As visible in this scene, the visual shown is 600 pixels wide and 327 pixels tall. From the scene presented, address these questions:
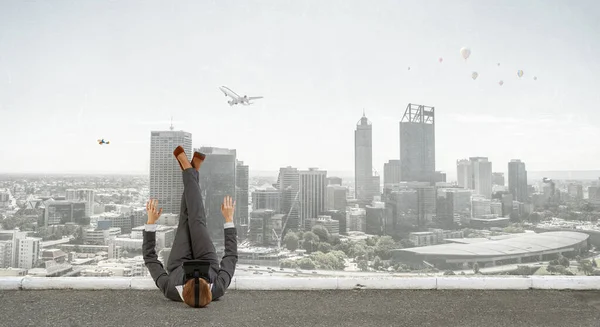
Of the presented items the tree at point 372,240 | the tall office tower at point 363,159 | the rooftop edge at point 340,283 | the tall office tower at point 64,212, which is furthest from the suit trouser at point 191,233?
the tall office tower at point 363,159

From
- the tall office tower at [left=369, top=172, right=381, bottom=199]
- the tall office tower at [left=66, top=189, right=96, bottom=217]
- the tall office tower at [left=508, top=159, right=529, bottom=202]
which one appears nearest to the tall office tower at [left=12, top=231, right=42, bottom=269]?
the tall office tower at [left=66, top=189, right=96, bottom=217]

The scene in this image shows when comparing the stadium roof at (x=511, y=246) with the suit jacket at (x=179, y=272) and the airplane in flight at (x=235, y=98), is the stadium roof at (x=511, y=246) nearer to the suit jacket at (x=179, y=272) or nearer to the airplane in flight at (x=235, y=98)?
the airplane in flight at (x=235, y=98)

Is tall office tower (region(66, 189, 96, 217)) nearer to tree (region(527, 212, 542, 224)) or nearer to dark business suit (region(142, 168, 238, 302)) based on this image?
dark business suit (region(142, 168, 238, 302))

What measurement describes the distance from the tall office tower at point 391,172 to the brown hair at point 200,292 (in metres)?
4.71

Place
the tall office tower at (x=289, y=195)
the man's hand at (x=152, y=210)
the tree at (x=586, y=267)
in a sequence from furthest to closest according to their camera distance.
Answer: the tall office tower at (x=289, y=195)
the tree at (x=586, y=267)
the man's hand at (x=152, y=210)

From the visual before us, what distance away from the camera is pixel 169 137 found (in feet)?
18.9

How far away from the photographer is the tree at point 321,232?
6379 millimetres

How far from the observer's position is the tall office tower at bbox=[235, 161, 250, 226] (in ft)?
19.3

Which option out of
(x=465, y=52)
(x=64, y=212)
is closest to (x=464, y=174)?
(x=465, y=52)

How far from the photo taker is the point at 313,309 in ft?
8.76

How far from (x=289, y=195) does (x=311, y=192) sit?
39 cm

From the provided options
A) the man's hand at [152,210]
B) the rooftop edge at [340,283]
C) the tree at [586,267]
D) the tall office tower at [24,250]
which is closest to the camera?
the man's hand at [152,210]

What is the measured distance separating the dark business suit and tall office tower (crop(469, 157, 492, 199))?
5346 mm

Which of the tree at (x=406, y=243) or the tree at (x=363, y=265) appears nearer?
the tree at (x=363, y=265)
